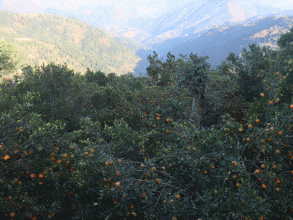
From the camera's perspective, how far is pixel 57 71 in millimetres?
7754

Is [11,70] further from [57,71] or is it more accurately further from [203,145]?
[203,145]

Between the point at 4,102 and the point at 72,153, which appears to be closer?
the point at 72,153

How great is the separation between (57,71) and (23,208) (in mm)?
6566

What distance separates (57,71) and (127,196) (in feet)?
23.3

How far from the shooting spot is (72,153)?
2.91m

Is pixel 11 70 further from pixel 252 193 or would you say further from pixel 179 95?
pixel 252 193

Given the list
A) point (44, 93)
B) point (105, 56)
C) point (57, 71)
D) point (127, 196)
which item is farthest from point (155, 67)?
point (105, 56)

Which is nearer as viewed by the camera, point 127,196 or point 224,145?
point 127,196

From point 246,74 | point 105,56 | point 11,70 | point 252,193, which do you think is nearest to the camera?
point 252,193

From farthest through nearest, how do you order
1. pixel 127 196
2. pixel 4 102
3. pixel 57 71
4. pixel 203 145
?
pixel 57 71, pixel 4 102, pixel 203 145, pixel 127 196

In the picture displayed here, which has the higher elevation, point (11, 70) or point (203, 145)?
point (11, 70)

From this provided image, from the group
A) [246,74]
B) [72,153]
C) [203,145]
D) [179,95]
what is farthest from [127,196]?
[246,74]

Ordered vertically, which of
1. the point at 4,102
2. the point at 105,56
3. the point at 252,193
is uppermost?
the point at 105,56

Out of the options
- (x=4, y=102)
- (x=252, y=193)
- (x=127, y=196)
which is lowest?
(x=252, y=193)
